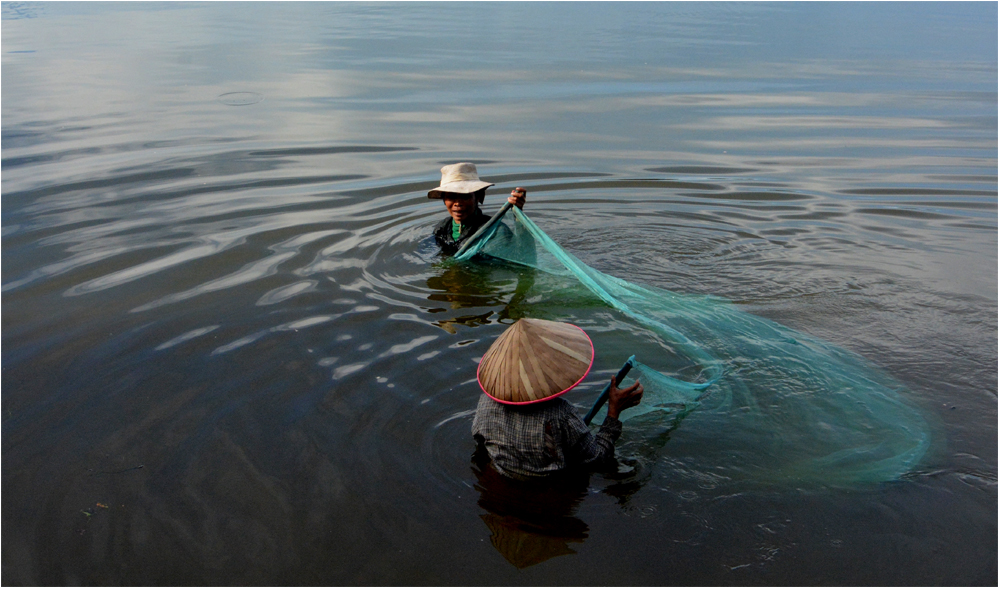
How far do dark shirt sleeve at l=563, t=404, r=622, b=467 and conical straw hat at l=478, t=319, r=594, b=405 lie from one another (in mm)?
260

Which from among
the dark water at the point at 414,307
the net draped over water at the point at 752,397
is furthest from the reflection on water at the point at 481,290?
the net draped over water at the point at 752,397

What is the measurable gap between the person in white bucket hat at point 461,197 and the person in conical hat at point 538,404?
2873mm

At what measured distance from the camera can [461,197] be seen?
617cm

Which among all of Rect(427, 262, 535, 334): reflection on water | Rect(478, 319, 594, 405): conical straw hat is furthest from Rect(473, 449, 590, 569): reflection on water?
Rect(427, 262, 535, 334): reflection on water

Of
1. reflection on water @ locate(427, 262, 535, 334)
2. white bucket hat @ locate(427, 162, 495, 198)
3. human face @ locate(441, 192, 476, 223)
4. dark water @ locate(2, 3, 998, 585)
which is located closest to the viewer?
dark water @ locate(2, 3, 998, 585)

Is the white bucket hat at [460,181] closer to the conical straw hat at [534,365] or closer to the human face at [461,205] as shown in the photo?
the human face at [461,205]

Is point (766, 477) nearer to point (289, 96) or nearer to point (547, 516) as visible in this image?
point (547, 516)

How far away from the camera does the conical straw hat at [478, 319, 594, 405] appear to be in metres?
3.11

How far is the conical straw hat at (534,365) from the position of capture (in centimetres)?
311

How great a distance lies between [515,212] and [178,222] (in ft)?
12.8

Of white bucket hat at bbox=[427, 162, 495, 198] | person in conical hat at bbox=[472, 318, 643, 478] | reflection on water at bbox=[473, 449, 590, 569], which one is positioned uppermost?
white bucket hat at bbox=[427, 162, 495, 198]

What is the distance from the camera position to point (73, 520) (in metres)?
3.39

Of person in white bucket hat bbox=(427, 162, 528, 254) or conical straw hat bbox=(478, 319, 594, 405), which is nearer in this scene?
conical straw hat bbox=(478, 319, 594, 405)

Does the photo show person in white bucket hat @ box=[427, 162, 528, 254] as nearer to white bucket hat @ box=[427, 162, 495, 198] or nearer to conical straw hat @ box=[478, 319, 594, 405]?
white bucket hat @ box=[427, 162, 495, 198]
